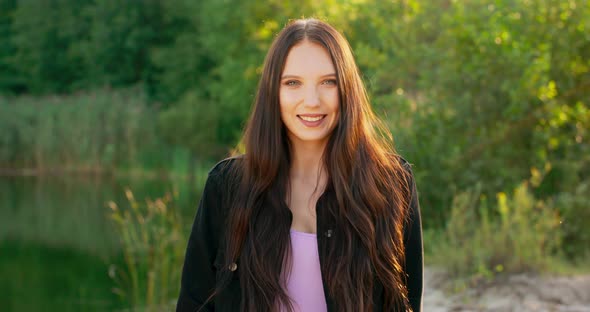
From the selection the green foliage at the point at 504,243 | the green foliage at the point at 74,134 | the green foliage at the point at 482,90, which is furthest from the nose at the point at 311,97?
the green foliage at the point at 74,134

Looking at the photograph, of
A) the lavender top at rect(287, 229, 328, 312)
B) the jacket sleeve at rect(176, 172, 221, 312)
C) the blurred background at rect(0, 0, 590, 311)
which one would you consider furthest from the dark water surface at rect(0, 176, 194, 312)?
the lavender top at rect(287, 229, 328, 312)

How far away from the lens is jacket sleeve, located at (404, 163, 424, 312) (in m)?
2.39

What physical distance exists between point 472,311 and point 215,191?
10.3 ft

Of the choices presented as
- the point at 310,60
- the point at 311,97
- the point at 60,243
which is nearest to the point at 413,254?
the point at 311,97

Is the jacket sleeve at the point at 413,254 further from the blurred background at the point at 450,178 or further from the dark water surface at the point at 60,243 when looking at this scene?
the dark water surface at the point at 60,243

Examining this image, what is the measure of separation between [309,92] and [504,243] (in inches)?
148

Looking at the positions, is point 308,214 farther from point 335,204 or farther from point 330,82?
point 330,82

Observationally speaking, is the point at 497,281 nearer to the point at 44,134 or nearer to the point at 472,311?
the point at 472,311

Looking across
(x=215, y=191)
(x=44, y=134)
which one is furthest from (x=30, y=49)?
(x=215, y=191)

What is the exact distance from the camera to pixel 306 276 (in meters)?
2.36

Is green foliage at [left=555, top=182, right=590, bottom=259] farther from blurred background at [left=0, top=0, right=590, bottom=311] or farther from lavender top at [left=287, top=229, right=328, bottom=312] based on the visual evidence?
lavender top at [left=287, top=229, right=328, bottom=312]

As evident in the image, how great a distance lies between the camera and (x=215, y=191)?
239 cm

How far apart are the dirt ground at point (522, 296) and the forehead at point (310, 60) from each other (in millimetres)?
3220

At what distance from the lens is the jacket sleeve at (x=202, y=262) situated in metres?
2.37
